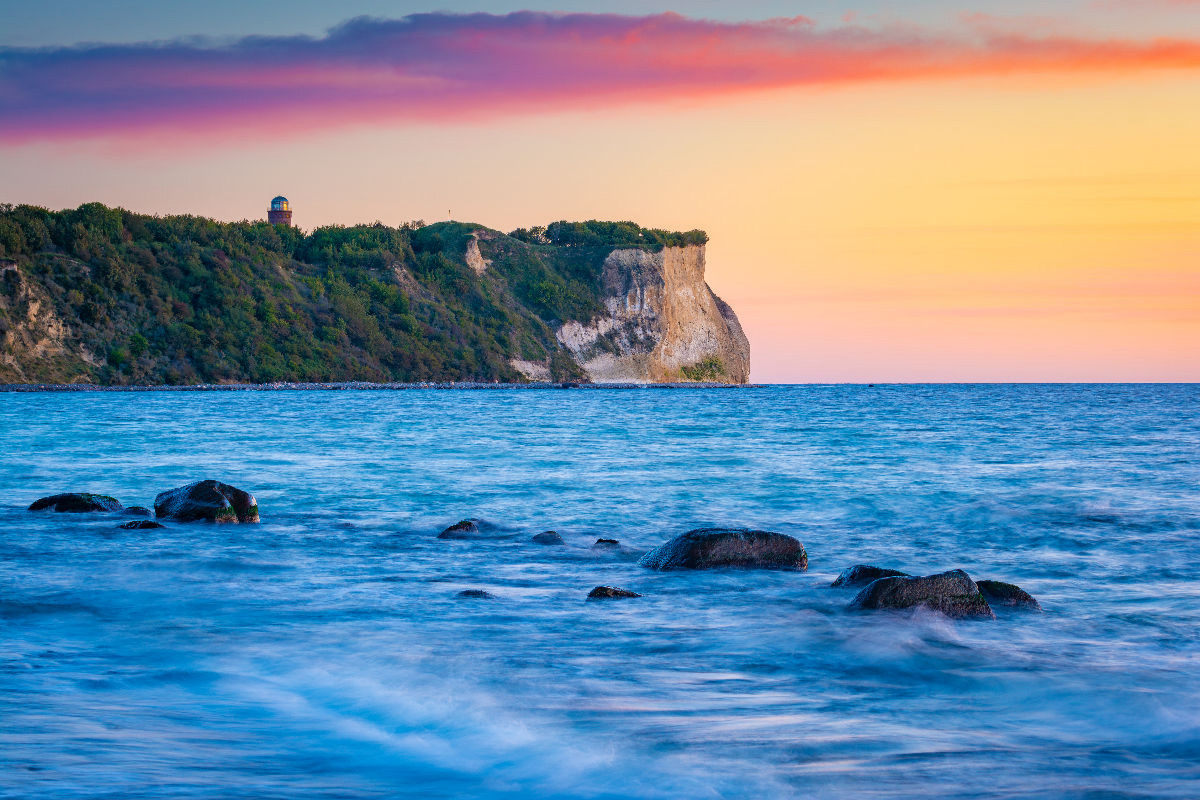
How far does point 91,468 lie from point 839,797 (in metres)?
26.1

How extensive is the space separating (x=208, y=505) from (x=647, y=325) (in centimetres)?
12671

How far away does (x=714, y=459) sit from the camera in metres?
32.0

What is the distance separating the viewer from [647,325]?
5586 inches

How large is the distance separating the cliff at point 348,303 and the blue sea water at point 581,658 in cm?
8763

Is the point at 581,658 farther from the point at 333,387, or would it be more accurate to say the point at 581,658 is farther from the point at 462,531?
the point at 333,387

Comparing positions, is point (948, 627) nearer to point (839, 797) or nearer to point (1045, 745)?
point (1045, 745)

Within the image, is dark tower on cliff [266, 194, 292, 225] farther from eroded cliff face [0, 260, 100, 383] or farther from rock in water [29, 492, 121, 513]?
rock in water [29, 492, 121, 513]

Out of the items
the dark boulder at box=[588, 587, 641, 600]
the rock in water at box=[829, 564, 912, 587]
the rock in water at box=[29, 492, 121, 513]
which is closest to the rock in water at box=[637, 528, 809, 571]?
the rock in water at box=[829, 564, 912, 587]

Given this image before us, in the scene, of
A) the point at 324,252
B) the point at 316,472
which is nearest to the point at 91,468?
the point at 316,472

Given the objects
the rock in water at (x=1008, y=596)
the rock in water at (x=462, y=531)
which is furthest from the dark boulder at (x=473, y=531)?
the rock in water at (x=1008, y=596)

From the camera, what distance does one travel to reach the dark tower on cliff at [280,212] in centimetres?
14738

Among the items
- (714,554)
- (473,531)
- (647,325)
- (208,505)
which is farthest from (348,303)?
(714,554)

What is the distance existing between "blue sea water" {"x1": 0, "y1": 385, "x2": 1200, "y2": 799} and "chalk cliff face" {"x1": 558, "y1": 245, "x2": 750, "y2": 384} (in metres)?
121

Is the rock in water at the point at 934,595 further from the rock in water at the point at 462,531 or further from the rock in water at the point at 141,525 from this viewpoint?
the rock in water at the point at 141,525
